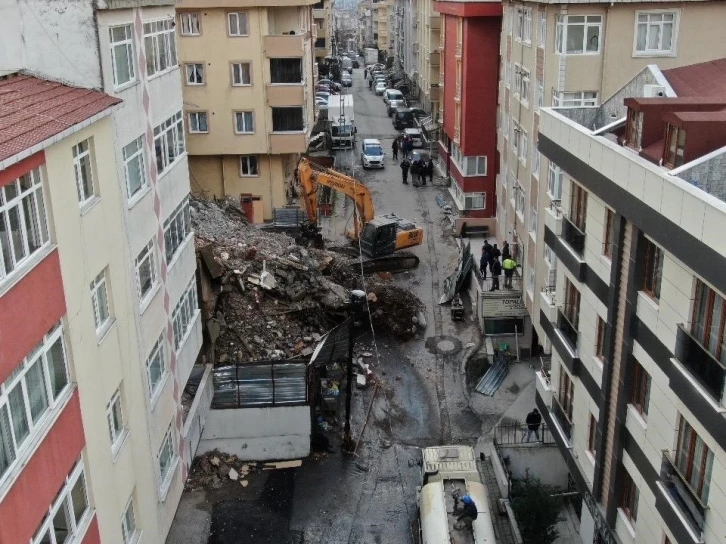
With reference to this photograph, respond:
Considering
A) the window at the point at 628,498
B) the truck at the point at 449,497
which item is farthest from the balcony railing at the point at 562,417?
the window at the point at 628,498

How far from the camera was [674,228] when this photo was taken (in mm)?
11773

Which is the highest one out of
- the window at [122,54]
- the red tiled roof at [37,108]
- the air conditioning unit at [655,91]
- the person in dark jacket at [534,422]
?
the window at [122,54]

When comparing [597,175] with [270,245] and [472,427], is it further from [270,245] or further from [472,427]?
[270,245]

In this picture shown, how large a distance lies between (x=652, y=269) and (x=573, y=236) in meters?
3.89

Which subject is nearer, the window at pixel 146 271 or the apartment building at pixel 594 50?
the window at pixel 146 271

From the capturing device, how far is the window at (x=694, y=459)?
38.3 feet

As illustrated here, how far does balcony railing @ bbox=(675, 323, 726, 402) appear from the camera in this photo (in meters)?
11.0

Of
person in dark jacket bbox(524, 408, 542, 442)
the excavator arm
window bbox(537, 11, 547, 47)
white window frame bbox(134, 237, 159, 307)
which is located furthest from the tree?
the excavator arm

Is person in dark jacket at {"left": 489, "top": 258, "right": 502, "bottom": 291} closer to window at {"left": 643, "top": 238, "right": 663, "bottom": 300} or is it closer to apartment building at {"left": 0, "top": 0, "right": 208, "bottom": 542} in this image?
apartment building at {"left": 0, "top": 0, "right": 208, "bottom": 542}

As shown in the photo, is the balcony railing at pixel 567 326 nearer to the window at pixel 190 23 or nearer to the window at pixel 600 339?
the window at pixel 600 339

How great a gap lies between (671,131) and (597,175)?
1917 mm

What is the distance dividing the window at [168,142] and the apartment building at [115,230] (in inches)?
1.8

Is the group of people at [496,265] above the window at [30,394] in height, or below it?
below

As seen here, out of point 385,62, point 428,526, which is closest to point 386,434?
point 428,526
